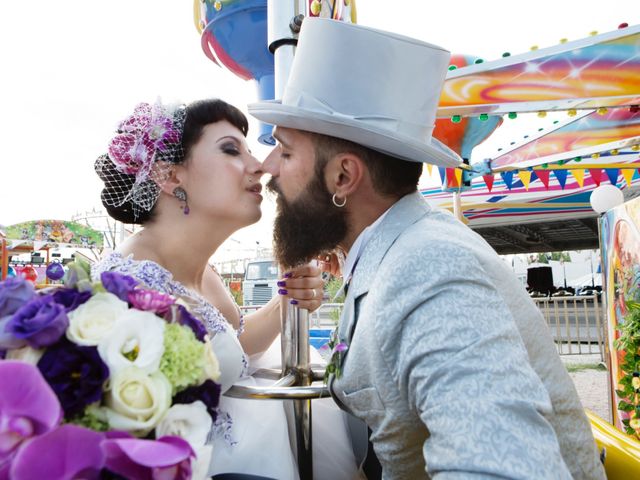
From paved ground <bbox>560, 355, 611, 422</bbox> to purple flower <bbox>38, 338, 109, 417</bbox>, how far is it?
481 cm

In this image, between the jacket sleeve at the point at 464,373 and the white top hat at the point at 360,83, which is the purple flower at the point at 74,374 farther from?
the white top hat at the point at 360,83

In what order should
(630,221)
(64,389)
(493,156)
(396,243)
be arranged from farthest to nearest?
(493,156), (630,221), (396,243), (64,389)

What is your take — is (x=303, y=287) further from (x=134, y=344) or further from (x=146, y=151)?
(x=134, y=344)

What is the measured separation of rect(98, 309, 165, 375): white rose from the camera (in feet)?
1.98

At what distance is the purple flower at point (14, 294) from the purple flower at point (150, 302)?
0.14 metres

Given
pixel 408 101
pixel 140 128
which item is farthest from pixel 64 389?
pixel 140 128

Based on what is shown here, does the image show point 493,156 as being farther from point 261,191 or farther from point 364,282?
point 364,282

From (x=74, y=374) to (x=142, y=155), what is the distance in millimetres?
1441

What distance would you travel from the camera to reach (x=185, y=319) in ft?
2.38

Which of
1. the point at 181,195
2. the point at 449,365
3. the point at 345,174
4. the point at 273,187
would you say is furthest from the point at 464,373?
the point at 181,195

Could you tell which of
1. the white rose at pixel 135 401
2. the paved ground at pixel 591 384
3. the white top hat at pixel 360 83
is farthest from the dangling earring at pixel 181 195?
the paved ground at pixel 591 384

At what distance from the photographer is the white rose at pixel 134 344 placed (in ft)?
1.98

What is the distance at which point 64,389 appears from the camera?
574 millimetres

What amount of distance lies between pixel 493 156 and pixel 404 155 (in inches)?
160
